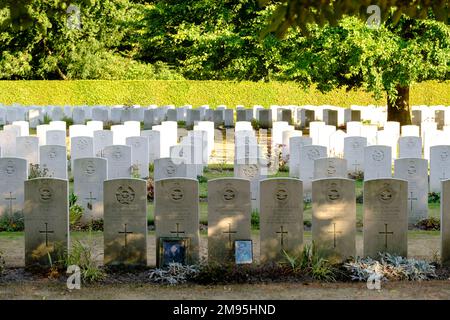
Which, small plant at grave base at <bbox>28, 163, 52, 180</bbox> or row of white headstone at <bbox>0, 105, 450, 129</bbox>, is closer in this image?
small plant at grave base at <bbox>28, 163, 52, 180</bbox>

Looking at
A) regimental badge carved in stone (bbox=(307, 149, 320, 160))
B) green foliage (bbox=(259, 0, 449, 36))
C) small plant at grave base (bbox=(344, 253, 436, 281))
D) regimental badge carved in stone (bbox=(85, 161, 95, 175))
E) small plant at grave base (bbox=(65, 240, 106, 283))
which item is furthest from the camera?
regimental badge carved in stone (bbox=(307, 149, 320, 160))

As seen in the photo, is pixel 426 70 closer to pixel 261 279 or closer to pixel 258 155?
pixel 258 155

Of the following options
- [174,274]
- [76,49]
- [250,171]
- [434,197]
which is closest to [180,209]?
[174,274]

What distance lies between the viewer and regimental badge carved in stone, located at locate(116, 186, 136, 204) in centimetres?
970

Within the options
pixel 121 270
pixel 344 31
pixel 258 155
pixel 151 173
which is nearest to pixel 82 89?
pixel 344 31

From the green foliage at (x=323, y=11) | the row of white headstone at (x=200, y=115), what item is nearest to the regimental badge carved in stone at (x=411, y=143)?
the green foliage at (x=323, y=11)

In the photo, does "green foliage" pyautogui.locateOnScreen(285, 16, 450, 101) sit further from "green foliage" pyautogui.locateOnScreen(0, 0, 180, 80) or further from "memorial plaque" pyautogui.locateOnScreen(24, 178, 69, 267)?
"green foliage" pyautogui.locateOnScreen(0, 0, 180, 80)

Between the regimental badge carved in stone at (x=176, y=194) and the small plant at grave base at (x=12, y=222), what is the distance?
144 inches

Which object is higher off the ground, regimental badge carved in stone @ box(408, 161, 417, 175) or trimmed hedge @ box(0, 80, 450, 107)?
trimmed hedge @ box(0, 80, 450, 107)

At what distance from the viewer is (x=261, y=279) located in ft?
30.8

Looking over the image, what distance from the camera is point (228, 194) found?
975 centimetres

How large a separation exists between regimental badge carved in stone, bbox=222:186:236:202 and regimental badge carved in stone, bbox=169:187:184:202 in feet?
1.58

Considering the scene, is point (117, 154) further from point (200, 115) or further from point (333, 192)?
point (200, 115)

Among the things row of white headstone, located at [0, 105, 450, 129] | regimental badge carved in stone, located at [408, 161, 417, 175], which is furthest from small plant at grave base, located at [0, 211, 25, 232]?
row of white headstone, located at [0, 105, 450, 129]
